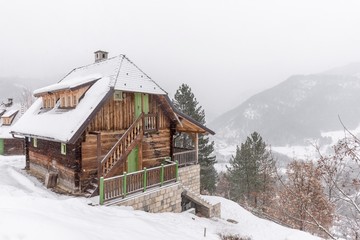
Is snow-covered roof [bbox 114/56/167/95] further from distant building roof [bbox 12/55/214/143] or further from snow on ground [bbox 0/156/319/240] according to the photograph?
snow on ground [bbox 0/156/319/240]

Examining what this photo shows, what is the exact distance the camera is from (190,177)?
21172 millimetres

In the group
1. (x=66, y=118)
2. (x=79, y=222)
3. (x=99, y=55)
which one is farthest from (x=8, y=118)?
(x=79, y=222)

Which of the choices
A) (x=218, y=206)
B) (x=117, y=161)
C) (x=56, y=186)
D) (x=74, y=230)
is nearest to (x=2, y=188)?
(x=56, y=186)

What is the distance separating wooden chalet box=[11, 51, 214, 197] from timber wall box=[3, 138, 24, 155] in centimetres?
1582

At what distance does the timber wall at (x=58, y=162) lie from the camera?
13.8 meters

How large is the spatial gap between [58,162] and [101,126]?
379cm

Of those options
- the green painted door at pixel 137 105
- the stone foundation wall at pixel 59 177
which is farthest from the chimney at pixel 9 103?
the green painted door at pixel 137 105

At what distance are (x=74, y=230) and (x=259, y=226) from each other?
1397cm

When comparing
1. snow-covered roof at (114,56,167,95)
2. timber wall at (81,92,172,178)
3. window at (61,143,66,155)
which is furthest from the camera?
window at (61,143,66,155)

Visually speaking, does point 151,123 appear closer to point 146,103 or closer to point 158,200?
point 146,103

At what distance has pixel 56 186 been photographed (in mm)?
15625

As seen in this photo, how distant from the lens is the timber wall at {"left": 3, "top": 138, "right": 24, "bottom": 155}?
32281mm

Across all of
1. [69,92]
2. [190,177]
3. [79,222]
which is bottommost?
[190,177]

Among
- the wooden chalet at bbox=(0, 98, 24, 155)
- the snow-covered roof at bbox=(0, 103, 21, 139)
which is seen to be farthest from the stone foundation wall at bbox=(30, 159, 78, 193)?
the snow-covered roof at bbox=(0, 103, 21, 139)
